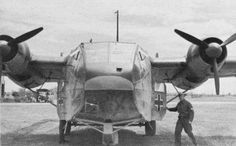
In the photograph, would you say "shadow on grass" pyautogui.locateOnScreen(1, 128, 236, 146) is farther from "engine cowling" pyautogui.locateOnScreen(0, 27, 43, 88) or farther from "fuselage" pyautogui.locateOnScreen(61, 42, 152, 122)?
"engine cowling" pyautogui.locateOnScreen(0, 27, 43, 88)

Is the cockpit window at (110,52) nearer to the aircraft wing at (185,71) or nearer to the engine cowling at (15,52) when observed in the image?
the engine cowling at (15,52)

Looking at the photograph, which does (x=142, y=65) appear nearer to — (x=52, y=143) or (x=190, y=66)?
(x=190, y=66)

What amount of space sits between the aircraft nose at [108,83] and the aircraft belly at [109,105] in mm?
219

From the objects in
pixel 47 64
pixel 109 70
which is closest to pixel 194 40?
pixel 109 70

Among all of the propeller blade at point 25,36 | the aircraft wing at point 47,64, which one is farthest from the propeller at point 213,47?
the propeller blade at point 25,36

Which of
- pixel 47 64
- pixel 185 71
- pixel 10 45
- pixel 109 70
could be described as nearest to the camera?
pixel 109 70

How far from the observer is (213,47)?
10.4m

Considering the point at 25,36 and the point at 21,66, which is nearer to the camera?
the point at 25,36

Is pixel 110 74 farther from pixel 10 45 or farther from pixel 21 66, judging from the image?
pixel 21 66

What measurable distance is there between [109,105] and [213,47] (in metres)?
4.19

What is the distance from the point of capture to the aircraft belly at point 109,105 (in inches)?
320

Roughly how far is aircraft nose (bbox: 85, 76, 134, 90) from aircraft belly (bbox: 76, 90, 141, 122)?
219 mm

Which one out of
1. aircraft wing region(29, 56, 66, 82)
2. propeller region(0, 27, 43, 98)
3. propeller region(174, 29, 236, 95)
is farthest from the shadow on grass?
propeller region(0, 27, 43, 98)

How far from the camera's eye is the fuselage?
800cm
